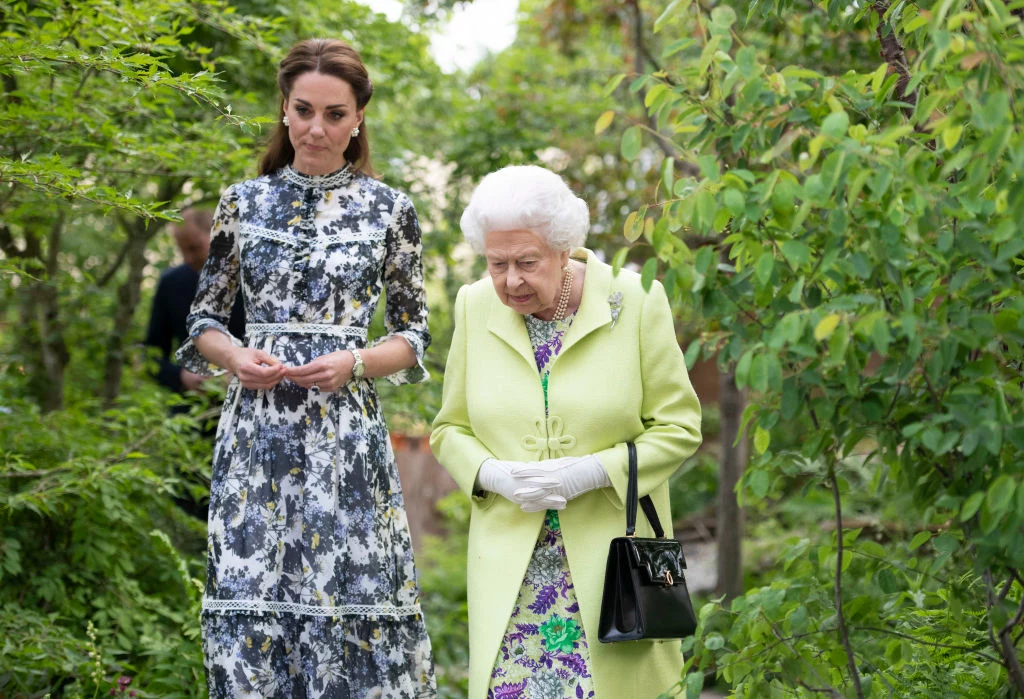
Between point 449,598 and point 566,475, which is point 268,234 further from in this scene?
point 449,598

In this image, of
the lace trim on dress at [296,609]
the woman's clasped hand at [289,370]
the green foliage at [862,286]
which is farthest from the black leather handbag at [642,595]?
the woman's clasped hand at [289,370]

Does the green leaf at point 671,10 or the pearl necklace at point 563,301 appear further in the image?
the pearl necklace at point 563,301

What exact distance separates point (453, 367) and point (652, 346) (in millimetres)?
617

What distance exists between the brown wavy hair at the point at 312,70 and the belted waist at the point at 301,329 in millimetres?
535

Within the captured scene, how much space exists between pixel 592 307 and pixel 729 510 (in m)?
4.37

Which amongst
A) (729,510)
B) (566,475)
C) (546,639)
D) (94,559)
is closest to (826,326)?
(566,475)

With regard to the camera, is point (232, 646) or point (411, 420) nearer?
point (232, 646)

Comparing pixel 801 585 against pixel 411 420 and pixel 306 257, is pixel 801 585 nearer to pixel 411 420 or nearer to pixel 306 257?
pixel 306 257

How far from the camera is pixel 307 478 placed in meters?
3.53

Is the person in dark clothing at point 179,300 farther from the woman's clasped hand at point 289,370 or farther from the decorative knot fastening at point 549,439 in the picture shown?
the decorative knot fastening at point 549,439

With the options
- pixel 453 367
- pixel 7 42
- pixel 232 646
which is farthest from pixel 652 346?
pixel 7 42

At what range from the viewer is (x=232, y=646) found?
3400 millimetres

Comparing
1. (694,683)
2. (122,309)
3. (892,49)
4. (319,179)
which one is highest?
(122,309)

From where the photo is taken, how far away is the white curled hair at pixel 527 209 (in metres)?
3.26
